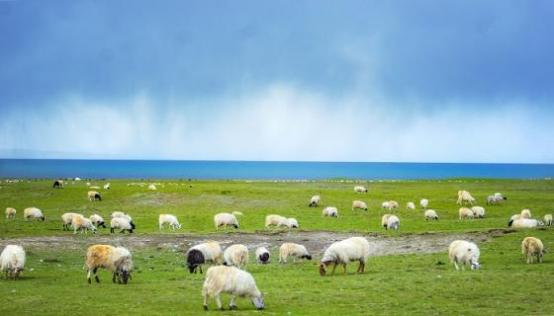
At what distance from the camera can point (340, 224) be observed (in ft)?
162

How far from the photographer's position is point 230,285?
19188 mm

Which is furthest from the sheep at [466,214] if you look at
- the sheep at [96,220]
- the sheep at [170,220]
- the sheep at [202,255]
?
the sheep at [202,255]

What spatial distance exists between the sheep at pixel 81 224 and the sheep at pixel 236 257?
18498mm

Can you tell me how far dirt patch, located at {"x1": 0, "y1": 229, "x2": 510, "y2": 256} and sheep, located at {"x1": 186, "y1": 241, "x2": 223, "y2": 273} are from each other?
7.65m

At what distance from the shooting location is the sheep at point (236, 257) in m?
27.4

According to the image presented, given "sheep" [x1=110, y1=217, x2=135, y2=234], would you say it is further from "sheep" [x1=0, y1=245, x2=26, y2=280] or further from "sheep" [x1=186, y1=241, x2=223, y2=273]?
"sheep" [x1=0, y1=245, x2=26, y2=280]

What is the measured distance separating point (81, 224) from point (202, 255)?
18.0 m

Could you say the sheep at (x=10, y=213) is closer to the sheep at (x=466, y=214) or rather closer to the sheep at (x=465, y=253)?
the sheep at (x=466, y=214)

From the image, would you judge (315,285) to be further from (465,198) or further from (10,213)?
(465,198)

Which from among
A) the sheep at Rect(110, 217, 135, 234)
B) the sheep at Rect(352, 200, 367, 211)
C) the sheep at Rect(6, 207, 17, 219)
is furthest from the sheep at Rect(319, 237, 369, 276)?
the sheep at Rect(6, 207, 17, 219)

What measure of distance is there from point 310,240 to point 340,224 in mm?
9709

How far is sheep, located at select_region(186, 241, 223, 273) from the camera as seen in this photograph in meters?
27.8

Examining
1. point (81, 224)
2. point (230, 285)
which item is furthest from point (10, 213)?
point (230, 285)

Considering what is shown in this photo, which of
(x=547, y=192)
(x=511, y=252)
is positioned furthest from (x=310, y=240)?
(x=547, y=192)
